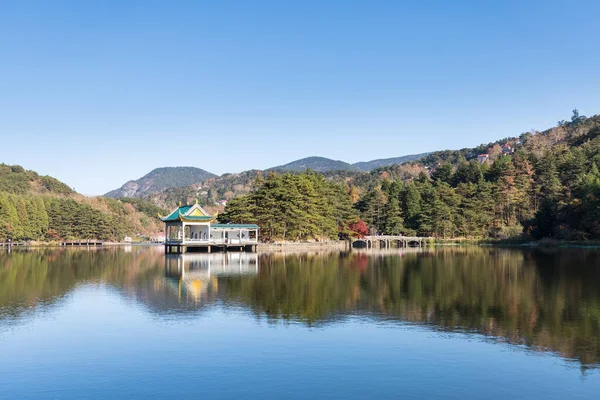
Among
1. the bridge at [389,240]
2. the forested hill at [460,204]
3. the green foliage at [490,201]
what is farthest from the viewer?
the green foliage at [490,201]

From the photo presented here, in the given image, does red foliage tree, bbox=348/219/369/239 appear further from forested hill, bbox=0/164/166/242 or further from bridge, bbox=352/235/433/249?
forested hill, bbox=0/164/166/242

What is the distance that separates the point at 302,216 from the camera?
59625 millimetres

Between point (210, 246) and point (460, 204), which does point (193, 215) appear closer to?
point (210, 246)

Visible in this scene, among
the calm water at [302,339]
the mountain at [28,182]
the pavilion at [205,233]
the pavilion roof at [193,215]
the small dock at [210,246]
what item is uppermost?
the mountain at [28,182]

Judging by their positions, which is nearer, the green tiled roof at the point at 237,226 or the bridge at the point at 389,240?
the green tiled roof at the point at 237,226

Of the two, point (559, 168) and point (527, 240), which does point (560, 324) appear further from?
point (559, 168)

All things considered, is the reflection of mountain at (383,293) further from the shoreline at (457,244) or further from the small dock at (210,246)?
the shoreline at (457,244)

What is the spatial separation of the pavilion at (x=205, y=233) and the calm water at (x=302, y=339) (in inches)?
1106

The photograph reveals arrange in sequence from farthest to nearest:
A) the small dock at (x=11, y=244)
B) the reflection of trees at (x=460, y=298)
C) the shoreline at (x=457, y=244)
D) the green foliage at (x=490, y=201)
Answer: the small dock at (x=11, y=244) → the green foliage at (x=490, y=201) → the shoreline at (x=457, y=244) → the reflection of trees at (x=460, y=298)

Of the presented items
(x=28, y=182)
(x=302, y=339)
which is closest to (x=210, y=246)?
(x=302, y=339)

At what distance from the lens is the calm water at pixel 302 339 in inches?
408

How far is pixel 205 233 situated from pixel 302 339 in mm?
42619

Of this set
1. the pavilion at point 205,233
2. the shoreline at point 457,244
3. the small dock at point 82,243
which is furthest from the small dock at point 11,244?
the pavilion at point 205,233

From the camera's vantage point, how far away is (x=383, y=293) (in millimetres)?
22016
